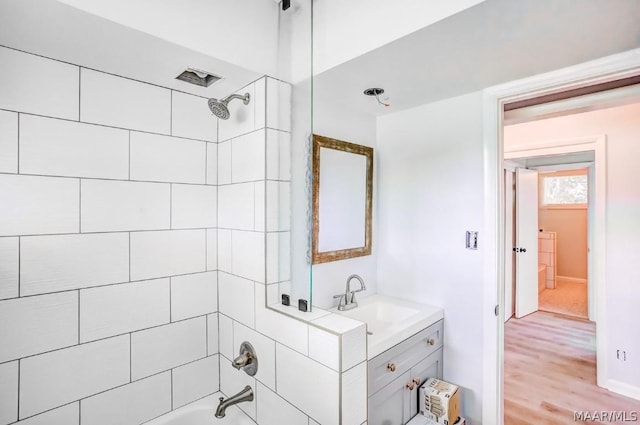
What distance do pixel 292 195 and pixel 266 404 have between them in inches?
37.7

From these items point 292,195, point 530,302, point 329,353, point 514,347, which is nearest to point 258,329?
point 329,353

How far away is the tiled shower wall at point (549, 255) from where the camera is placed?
5520 millimetres

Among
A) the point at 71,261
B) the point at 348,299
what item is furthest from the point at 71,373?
the point at 348,299

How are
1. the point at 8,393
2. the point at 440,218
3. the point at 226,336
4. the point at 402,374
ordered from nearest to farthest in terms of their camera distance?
the point at 8,393 → the point at 402,374 → the point at 226,336 → the point at 440,218

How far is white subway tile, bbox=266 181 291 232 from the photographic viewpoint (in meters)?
1.44

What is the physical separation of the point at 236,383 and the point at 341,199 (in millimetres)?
1164

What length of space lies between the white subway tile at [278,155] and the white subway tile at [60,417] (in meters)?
1.24

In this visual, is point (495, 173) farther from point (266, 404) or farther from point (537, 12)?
point (266, 404)

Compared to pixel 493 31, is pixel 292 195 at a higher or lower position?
lower

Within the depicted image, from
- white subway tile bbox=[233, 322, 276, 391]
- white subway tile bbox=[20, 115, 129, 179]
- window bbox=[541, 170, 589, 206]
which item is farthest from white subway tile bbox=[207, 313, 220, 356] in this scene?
window bbox=[541, 170, 589, 206]

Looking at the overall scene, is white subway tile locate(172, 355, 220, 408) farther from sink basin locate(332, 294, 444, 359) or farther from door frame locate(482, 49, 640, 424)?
door frame locate(482, 49, 640, 424)

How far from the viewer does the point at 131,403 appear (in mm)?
1411

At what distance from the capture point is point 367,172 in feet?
6.91

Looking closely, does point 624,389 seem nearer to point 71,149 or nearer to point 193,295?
point 193,295
